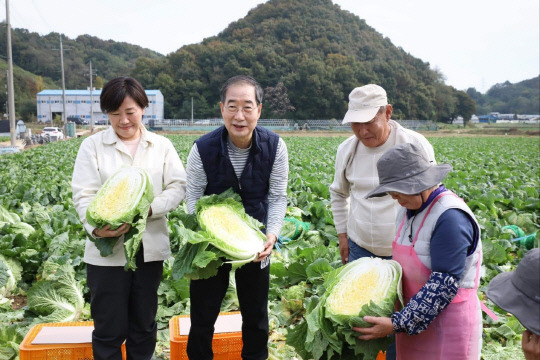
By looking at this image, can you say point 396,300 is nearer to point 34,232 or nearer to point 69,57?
point 34,232

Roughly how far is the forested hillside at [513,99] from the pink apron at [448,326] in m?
141

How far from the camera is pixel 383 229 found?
2.81 meters

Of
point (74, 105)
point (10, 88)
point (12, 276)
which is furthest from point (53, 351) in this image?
point (74, 105)

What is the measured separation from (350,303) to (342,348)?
217 mm

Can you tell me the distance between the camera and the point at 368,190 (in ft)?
9.52

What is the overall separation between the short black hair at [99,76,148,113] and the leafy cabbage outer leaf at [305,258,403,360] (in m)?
1.60

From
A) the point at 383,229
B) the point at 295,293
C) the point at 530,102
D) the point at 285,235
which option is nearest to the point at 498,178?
the point at 285,235

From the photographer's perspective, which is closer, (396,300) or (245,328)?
(396,300)

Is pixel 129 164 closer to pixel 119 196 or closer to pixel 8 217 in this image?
pixel 119 196

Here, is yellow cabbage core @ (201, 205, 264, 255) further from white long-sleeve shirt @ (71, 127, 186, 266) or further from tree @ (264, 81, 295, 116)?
tree @ (264, 81, 295, 116)

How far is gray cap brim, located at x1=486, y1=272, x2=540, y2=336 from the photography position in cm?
148

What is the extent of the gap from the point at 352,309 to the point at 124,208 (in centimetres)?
138

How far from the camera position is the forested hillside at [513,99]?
126 meters

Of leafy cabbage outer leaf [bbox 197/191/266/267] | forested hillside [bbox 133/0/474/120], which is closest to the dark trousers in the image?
leafy cabbage outer leaf [bbox 197/191/266/267]
